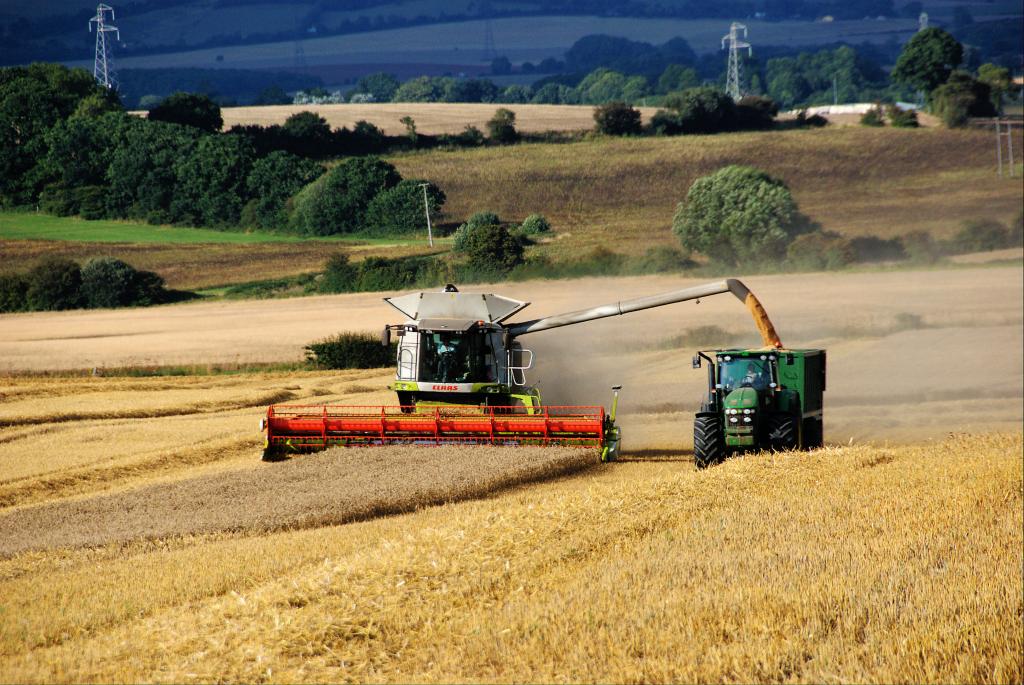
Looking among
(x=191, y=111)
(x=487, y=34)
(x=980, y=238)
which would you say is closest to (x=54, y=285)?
(x=191, y=111)

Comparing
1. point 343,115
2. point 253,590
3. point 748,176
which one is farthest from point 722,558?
point 748,176

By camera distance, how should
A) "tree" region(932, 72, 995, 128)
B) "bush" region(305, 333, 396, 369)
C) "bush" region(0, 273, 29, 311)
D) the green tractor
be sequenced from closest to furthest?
the green tractor → "bush" region(0, 273, 29, 311) → "bush" region(305, 333, 396, 369) → "tree" region(932, 72, 995, 128)

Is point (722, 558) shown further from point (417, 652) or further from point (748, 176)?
point (748, 176)

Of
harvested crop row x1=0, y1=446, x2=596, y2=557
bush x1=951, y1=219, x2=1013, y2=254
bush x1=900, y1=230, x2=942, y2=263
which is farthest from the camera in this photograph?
bush x1=951, y1=219, x2=1013, y2=254

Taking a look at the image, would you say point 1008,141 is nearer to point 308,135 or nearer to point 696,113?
point 696,113

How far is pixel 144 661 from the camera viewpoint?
29.2 ft

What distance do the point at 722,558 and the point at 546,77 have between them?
5057 centimetres

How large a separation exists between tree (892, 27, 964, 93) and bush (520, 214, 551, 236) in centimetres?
3937

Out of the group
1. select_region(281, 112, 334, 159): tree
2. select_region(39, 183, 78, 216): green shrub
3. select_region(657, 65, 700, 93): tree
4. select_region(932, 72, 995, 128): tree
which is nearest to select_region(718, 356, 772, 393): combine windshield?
select_region(39, 183, 78, 216): green shrub

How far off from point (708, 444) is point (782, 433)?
46.0 inches

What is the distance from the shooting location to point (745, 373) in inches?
719

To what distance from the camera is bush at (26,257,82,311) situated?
24266 mm

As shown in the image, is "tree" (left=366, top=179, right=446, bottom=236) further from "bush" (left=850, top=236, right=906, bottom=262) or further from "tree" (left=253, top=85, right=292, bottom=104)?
"bush" (left=850, top=236, right=906, bottom=262)

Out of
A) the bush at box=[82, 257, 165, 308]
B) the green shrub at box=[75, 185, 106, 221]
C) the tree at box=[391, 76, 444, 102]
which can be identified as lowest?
the bush at box=[82, 257, 165, 308]
